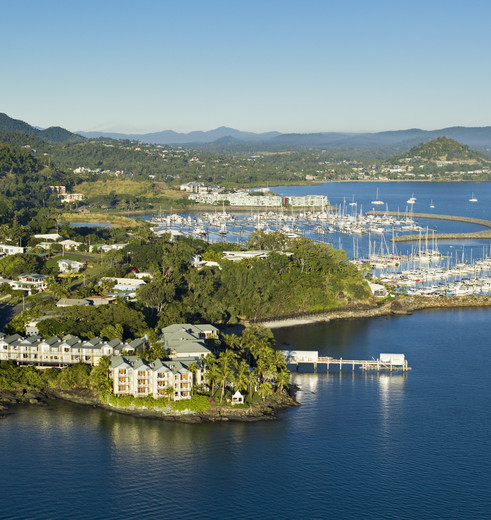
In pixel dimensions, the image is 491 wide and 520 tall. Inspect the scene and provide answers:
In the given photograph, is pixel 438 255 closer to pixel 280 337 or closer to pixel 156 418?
pixel 280 337

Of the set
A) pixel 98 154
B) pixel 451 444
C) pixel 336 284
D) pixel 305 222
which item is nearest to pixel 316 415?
pixel 451 444

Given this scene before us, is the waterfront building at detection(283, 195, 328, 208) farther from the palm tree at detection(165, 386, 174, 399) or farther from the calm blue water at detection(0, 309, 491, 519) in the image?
the palm tree at detection(165, 386, 174, 399)

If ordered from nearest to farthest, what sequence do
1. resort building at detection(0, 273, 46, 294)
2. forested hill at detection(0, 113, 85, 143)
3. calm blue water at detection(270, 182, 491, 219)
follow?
resort building at detection(0, 273, 46, 294) → calm blue water at detection(270, 182, 491, 219) → forested hill at detection(0, 113, 85, 143)

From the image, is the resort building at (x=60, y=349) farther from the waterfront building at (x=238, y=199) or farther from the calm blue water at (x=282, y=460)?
the waterfront building at (x=238, y=199)

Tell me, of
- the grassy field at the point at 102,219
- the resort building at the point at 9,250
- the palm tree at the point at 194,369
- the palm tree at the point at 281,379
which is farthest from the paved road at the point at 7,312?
the grassy field at the point at 102,219

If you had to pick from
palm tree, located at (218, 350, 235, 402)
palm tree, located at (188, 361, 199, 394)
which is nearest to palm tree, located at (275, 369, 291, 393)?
palm tree, located at (218, 350, 235, 402)

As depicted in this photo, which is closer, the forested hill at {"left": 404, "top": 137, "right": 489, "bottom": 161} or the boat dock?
the boat dock

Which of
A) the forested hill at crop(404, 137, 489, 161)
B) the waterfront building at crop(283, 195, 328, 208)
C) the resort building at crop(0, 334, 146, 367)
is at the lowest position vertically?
the resort building at crop(0, 334, 146, 367)

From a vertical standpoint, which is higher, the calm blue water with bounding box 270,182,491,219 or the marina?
the calm blue water with bounding box 270,182,491,219
